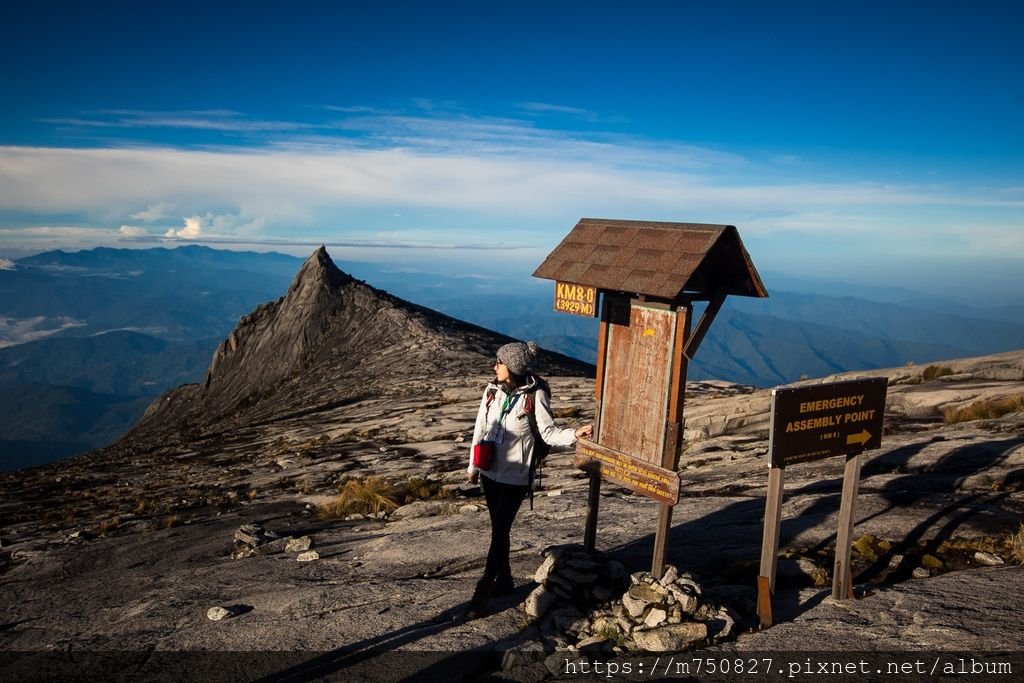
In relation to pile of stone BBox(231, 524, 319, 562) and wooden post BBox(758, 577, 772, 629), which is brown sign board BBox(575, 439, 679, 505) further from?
pile of stone BBox(231, 524, 319, 562)

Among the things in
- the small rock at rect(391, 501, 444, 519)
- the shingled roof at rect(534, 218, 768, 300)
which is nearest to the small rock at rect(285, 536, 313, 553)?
the small rock at rect(391, 501, 444, 519)

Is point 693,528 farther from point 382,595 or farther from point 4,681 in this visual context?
point 4,681

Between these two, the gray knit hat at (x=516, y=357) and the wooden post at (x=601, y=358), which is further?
the wooden post at (x=601, y=358)

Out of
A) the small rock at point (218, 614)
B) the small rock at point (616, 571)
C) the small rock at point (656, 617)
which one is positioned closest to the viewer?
the small rock at point (656, 617)

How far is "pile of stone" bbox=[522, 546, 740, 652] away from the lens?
313 inches

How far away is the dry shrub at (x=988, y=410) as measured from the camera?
1730 cm

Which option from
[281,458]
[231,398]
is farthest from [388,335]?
[281,458]

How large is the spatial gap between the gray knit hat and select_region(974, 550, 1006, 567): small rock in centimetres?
737

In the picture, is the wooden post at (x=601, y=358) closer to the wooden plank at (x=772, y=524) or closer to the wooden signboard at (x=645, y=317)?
the wooden signboard at (x=645, y=317)

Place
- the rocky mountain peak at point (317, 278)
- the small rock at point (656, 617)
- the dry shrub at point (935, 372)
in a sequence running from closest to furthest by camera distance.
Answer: the small rock at point (656, 617), the dry shrub at point (935, 372), the rocky mountain peak at point (317, 278)

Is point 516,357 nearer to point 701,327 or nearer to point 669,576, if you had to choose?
point 701,327

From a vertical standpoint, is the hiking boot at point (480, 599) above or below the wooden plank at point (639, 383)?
below

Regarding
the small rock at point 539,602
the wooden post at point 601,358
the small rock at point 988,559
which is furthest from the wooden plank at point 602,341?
the small rock at point 988,559

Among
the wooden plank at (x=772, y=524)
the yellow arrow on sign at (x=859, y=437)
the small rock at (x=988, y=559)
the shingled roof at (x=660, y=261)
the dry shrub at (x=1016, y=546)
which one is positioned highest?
the shingled roof at (x=660, y=261)
